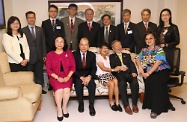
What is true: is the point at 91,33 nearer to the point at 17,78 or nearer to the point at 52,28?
the point at 52,28

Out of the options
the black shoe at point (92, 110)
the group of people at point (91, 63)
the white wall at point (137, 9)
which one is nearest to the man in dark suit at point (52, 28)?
the group of people at point (91, 63)

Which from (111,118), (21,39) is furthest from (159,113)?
(21,39)

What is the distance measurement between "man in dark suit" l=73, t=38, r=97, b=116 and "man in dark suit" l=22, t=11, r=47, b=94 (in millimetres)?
927

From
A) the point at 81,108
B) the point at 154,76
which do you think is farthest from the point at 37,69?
the point at 154,76

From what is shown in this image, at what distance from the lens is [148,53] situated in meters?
3.34

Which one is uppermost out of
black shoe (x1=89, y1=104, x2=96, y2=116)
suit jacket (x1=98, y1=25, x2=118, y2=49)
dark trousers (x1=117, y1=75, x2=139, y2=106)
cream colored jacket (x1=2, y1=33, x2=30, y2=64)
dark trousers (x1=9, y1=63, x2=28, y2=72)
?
suit jacket (x1=98, y1=25, x2=118, y2=49)

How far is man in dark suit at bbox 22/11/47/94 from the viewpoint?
3.84m

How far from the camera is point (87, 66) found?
3434 mm

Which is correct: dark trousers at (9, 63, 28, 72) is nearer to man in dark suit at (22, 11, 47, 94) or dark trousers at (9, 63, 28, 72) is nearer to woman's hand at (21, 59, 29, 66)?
woman's hand at (21, 59, 29, 66)

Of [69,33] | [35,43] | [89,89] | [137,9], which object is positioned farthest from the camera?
[137,9]

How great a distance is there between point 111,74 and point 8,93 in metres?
1.72

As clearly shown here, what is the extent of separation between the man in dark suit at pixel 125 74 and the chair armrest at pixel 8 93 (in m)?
1.58

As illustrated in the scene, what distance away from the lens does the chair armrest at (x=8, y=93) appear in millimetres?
2500

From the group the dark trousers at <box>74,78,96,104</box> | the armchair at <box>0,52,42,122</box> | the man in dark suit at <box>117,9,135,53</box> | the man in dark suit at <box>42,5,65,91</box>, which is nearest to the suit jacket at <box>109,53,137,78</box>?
the dark trousers at <box>74,78,96,104</box>
